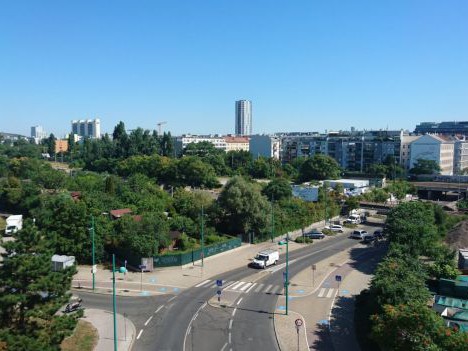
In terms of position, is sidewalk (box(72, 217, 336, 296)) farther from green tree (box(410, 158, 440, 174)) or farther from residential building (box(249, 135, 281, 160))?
residential building (box(249, 135, 281, 160))

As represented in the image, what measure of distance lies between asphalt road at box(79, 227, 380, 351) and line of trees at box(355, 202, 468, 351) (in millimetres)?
5956

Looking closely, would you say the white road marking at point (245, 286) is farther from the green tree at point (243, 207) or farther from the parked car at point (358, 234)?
the parked car at point (358, 234)

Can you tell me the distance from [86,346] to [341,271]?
2332 cm

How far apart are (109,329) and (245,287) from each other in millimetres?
11494

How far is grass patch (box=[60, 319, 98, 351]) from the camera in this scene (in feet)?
74.6

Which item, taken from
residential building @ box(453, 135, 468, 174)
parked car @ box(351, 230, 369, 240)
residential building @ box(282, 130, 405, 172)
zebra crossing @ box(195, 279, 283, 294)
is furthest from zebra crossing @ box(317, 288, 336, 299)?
residential building @ box(453, 135, 468, 174)

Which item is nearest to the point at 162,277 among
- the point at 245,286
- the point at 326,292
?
the point at 245,286

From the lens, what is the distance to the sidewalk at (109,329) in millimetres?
23234

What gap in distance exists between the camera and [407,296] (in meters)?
23.4

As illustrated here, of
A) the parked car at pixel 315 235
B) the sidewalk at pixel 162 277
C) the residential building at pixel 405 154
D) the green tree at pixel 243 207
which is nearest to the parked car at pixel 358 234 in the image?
the parked car at pixel 315 235

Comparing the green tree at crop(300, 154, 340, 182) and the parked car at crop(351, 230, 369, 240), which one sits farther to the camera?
the green tree at crop(300, 154, 340, 182)

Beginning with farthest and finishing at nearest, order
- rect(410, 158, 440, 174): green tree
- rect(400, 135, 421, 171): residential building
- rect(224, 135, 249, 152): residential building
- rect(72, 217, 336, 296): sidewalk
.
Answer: rect(224, 135, 249, 152): residential building
rect(400, 135, 421, 171): residential building
rect(410, 158, 440, 174): green tree
rect(72, 217, 336, 296): sidewalk

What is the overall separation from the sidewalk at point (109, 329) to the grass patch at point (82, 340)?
0.29 metres

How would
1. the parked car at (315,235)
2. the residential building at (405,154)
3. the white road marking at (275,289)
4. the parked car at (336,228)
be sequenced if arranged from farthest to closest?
the residential building at (405,154), the parked car at (336,228), the parked car at (315,235), the white road marking at (275,289)
